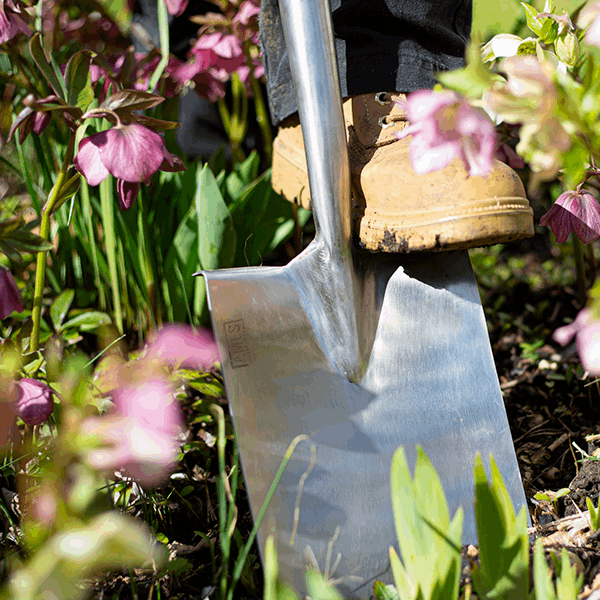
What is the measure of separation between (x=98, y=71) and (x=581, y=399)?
1.30 meters

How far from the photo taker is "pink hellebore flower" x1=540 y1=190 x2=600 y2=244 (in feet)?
3.12

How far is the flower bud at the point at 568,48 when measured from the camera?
0.86m

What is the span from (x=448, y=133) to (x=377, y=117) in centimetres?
62

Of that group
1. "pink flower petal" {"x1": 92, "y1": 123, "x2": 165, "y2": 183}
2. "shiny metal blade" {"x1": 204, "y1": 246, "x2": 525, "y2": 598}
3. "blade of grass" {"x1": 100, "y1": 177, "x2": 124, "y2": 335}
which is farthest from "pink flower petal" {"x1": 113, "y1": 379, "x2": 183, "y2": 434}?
"blade of grass" {"x1": 100, "y1": 177, "x2": 124, "y2": 335}

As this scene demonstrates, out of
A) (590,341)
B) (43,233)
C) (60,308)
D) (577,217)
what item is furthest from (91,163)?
(577,217)

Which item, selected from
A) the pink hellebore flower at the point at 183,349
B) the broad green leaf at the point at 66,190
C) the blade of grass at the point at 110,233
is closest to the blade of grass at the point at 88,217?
the blade of grass at the point at 110,233

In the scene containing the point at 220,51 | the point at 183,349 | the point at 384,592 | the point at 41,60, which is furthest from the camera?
the point at 220,51

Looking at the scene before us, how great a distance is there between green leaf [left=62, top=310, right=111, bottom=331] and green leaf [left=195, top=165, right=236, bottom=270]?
283 millimetres

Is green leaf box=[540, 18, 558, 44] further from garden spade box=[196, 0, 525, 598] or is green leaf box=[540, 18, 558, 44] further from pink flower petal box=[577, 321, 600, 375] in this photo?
pink flower petal box=[577, 321, 600, 375]

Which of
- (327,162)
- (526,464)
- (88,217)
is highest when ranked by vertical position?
(327,162)

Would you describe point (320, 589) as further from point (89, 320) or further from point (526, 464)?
point (89, 320)

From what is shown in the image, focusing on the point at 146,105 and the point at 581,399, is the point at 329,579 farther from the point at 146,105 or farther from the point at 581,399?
the point at 581,399

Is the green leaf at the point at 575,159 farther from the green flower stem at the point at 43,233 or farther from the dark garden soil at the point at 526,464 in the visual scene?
the green flower stem at the point at 43,233

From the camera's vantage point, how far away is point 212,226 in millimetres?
1117
